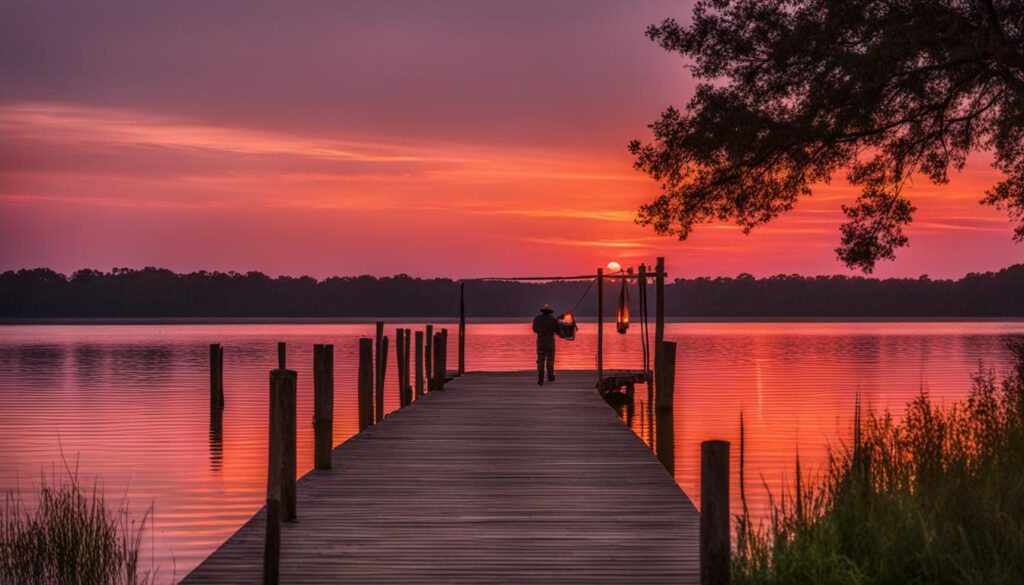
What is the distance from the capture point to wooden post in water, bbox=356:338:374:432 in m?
20.3

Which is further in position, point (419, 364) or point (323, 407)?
point (419, 364)

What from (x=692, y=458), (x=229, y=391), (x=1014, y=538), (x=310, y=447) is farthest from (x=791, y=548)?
(x=229, y=391)

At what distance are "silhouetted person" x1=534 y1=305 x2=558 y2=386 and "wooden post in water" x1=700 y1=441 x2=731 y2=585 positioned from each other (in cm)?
1842

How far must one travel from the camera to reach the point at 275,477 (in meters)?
10.3

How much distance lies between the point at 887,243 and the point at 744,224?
256 cm

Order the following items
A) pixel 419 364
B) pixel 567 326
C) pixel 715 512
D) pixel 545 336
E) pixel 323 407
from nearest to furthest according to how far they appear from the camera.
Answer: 1. pixel 715 512
2. pixel 323 407
3. pixel 545 336
4. pixel 567 326
5. pixel 419 364

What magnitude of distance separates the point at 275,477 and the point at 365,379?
35.3 ft

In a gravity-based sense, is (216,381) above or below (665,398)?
below

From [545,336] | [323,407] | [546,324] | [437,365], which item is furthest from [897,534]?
[437,365]

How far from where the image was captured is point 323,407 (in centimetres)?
1573

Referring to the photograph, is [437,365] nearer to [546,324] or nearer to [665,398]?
[546,324]

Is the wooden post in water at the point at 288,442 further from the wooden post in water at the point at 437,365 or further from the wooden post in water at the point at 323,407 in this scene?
the wooden post in water at the point at 437,365

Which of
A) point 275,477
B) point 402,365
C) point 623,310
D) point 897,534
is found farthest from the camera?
point 402,365

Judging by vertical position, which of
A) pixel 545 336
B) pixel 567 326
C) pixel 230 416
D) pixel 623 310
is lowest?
pixel 230 416
